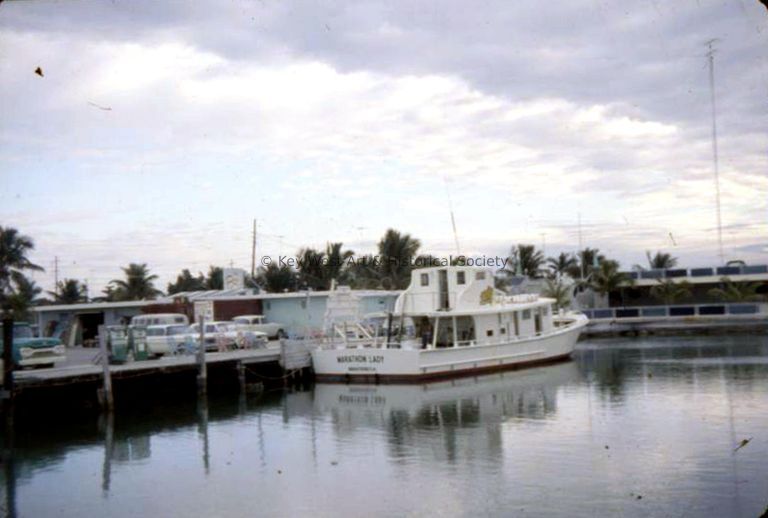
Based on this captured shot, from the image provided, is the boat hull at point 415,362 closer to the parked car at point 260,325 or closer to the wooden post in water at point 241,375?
the wooden post in water at point 241,375

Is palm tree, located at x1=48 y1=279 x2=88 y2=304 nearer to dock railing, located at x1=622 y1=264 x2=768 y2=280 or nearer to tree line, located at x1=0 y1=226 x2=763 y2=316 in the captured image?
tree line, located at x1=0 y1=226 x2=763 y2=316

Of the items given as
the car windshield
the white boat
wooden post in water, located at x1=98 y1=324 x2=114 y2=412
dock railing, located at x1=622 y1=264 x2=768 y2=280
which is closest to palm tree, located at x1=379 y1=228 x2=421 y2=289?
dock railing, located at x1=622 y1=264 x2=768 y2=280

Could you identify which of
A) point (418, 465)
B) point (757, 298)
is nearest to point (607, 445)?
point (418, 465)

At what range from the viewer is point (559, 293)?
52.3 meters

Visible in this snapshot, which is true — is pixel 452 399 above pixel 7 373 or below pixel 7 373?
below

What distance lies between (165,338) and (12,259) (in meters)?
13.7

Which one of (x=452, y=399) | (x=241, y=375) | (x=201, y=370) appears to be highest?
(x=201, y=370)

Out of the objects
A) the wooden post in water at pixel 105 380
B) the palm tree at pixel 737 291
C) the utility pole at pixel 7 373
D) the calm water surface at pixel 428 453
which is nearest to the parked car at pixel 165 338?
the calm water surface at pixel 428 453

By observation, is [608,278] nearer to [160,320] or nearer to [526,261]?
[526,261]

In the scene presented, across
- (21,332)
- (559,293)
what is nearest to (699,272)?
(559,293)

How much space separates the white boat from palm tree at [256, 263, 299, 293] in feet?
72.7

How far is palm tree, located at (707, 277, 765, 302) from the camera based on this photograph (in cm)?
5028

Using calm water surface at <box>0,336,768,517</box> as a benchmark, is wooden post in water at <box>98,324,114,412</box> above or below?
above

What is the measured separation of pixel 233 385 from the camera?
98.4 feet
